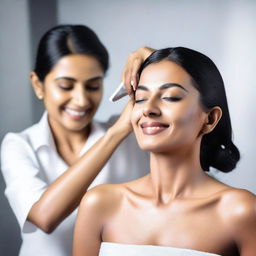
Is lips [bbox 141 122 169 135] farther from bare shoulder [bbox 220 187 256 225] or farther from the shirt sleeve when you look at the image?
the shirt sleeve

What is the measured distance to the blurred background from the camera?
1.12 metres

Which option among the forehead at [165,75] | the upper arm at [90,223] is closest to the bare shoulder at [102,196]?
the upper arm at [90,223]

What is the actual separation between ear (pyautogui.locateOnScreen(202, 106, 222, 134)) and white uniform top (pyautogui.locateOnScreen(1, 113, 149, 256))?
0.28m

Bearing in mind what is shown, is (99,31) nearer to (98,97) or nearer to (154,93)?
(98,97)

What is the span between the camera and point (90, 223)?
982 millimetres

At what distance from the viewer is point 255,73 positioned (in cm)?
112

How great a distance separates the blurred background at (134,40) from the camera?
3.68ft

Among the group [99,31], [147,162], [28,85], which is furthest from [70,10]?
[147,162]

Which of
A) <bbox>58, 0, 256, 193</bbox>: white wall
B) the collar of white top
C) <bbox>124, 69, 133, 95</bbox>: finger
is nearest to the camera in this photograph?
<bbox>124, 69, 133, 95</bbox>: finger

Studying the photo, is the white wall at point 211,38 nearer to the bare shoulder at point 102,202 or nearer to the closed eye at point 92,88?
the closed eye at point 92,88

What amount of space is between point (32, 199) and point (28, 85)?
326 mm

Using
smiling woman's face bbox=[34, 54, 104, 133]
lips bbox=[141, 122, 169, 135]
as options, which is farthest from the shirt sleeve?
lips bbox=[141, 122, 169, 135]

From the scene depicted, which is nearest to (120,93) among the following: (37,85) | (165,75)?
(165,75)

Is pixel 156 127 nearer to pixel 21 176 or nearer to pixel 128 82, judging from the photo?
pixel 128 82
